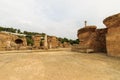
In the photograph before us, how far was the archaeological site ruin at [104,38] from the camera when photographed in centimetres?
584

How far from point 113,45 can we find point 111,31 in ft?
2.25

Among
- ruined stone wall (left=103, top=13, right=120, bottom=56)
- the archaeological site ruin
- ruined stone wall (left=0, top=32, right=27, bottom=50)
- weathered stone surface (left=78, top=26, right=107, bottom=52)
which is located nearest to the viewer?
ruined stone wall (left=103, top=13, right=120, bottom=56)

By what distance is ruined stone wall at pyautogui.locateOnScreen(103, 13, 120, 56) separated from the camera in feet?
18.8

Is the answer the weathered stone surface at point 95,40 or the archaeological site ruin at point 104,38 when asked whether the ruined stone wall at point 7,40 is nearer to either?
the archaeological site ruin at point 104,38

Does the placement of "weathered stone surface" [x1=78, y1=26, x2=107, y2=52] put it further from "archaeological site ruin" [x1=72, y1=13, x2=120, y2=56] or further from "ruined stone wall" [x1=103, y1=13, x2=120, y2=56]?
"ruined stone wall" [x1=103, y1=13, x2=120, y2=56]

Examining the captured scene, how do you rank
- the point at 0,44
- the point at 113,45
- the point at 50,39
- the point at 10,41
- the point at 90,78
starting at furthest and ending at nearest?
the point at 50,39 → the point at 10,41 → the point at 0,44 → the point at 113,45 → the point at 90,78

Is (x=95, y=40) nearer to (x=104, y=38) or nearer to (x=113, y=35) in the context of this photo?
(x=104, y=38)

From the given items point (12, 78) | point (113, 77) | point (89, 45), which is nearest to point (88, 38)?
point (89, 45)

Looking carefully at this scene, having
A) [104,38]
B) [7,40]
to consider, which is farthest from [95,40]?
[7,40]

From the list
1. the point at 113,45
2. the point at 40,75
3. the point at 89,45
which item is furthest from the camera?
the point at 89,45

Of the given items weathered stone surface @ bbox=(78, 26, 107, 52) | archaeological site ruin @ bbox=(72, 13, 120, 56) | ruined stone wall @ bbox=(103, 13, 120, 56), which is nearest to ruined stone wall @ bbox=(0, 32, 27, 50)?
archaeological site ruin @ bbox=(72, 13, 120, 56)

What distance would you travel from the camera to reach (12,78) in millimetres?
2988

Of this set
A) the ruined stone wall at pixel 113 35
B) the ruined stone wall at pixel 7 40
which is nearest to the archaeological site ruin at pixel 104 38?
the ruined stone wall at pixel 113 35

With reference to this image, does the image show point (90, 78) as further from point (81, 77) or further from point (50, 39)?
point (50, 39)
